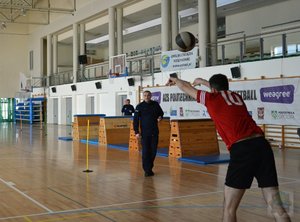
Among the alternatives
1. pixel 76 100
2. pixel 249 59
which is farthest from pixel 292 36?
pixel 76 100

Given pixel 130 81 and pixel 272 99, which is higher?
pixel 130 81

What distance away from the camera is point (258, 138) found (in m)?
3.74

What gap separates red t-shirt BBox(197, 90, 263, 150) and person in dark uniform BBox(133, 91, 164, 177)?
5.06 m

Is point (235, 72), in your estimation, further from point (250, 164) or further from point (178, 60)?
point (250, 164)

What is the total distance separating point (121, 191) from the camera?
7.29 metres

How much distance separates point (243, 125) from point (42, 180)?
5.78 metres

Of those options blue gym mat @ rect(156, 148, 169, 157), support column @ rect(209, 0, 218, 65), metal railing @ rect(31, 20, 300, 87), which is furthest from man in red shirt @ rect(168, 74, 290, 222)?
support column @ rect(209, 0, 218, 65)

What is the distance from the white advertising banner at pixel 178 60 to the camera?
18.5 meters

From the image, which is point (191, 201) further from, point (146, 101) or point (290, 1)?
point (290, 1)

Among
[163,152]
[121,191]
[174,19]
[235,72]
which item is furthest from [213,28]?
[121,191]

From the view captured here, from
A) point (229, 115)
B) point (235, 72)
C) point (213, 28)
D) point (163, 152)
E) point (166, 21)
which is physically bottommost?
point (163, 152)

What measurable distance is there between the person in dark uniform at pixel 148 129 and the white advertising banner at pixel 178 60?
32.0 feet

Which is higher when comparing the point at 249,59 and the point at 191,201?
the point at 249,59

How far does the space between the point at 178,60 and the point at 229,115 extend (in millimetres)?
15844
